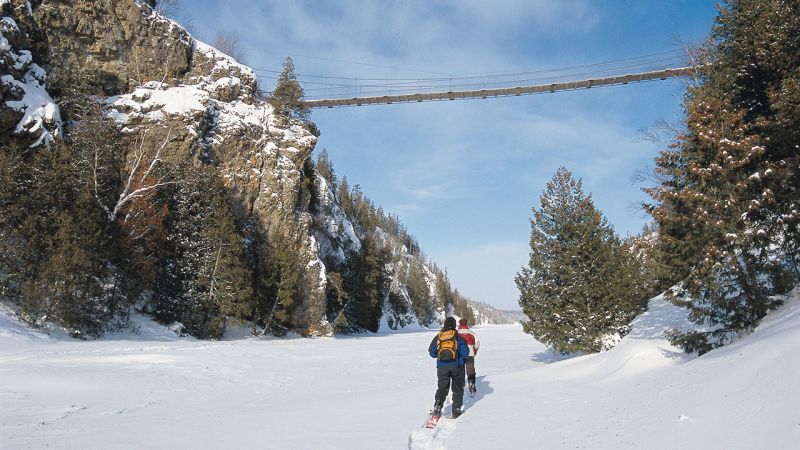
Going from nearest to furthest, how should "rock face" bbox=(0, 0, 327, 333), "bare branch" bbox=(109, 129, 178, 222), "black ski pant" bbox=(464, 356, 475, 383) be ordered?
"black ski pant" bbox=(464, 356, 475, 383)
"bare branch" bbox=(109, 129, 178, 222)
"rock face" bbox=(0, 0, 327, 333)

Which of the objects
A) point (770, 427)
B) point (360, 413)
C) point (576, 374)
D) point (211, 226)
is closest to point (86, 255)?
point (211, 226)

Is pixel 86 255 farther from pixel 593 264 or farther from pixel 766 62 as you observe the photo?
pixel 766 62

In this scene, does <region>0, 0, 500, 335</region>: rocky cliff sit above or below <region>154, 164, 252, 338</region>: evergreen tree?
above

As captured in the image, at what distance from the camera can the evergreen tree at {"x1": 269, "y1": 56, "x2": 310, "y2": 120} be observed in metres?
44.5

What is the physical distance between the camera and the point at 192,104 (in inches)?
1420

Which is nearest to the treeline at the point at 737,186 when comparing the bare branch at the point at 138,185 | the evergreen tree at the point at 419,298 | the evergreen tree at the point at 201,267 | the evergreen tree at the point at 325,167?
the bare branch at the point at 138,185

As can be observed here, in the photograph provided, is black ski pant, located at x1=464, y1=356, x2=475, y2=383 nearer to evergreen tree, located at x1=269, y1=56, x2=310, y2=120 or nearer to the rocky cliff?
the rocky cliff

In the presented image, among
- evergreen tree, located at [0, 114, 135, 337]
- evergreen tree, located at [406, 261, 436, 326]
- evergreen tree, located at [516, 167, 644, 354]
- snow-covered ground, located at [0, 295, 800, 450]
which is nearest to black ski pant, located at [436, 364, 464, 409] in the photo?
snow-covered ground, located at [0, 295, 800, 450]

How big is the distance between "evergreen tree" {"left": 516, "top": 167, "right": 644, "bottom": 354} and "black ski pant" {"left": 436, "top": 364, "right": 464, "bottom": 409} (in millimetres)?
9168

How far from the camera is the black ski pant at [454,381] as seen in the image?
8.51 metres

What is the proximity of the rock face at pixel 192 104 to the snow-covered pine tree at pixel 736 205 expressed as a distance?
31132 millimetres

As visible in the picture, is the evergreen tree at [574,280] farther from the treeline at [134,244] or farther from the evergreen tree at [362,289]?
the evergreen tree at [362,289]

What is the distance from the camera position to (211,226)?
101 ft

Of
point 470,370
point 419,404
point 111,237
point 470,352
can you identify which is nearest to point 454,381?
point 419,404
